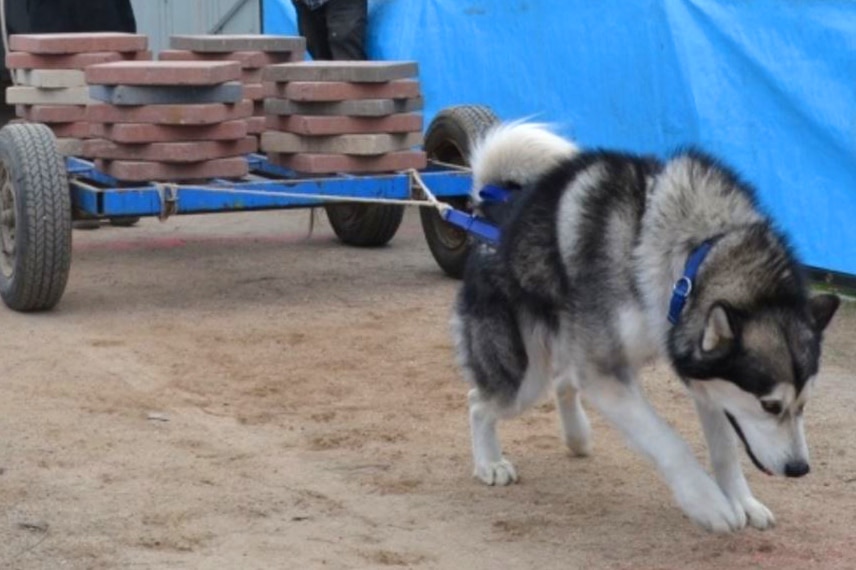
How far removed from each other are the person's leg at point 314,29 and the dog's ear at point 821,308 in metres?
6.90

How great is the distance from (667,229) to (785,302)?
43 cm

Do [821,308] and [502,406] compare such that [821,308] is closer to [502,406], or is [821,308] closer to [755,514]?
[755,514]

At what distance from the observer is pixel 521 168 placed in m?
5.65

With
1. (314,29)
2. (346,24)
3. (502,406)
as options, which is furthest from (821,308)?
(314,29)

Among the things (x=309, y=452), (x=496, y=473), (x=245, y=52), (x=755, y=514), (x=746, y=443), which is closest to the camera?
(x=746, y=443)

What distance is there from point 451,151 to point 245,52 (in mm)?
1168

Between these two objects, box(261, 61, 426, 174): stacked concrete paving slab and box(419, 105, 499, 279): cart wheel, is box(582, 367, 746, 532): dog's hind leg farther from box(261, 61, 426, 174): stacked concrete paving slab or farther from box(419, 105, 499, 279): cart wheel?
box(419, 105, 499, 279): cart wheel

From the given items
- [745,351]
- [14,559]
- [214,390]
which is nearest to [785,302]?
[745,351]

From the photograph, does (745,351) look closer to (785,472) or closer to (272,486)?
(785,472)

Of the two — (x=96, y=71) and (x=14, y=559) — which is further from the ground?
(x=96, y=71)

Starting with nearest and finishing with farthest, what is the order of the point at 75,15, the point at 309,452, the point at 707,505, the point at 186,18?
the point at 707,505 < the point at 309,452 < the point at 75,15 < the point at 186,18

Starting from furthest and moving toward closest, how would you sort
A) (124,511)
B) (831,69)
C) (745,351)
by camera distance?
(831,69), (124,511), (745,351)

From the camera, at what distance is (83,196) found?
24.9 ft

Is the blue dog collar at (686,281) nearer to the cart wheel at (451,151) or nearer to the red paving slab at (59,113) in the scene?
the cart wheel at (451,151)
